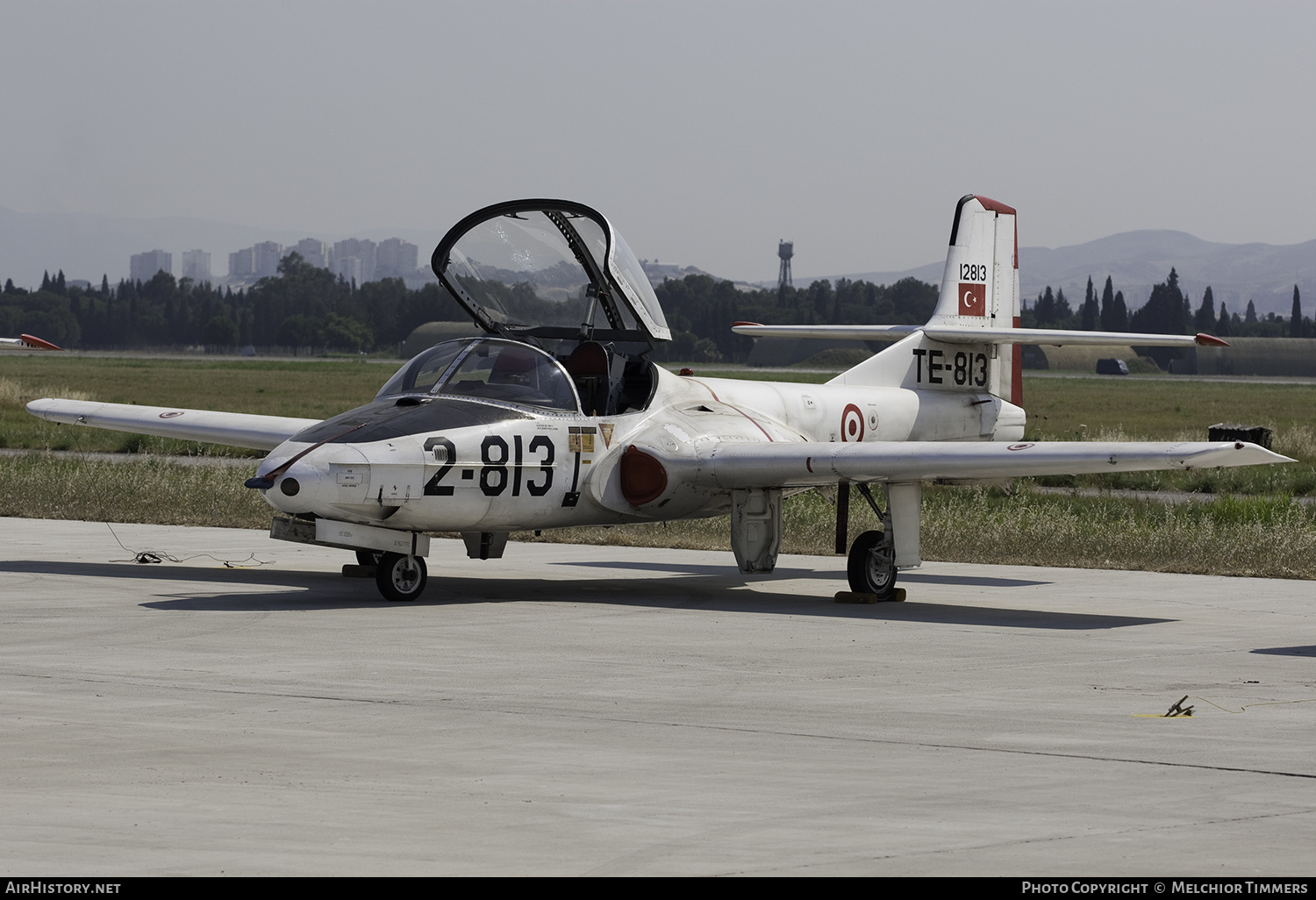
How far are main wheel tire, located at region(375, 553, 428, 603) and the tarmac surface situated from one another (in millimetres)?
163

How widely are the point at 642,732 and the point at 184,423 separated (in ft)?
36.6

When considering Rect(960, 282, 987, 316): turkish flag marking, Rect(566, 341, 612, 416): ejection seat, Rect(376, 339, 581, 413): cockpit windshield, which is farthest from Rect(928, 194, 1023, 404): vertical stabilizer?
Rect(376, 339, 581, 413): cockpit windshield

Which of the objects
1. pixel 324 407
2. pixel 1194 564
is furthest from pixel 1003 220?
pixel 324 407

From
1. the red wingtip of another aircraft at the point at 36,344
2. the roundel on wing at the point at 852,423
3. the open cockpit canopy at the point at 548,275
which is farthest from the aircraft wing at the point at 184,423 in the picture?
the roundel on wing at the point at 852,423

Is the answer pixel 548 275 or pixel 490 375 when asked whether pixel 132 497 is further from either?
pixel 490 375

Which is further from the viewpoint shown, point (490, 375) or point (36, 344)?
point (36, 344)

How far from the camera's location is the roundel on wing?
17.9 metres

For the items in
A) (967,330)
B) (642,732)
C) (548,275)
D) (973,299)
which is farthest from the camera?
(973,299)

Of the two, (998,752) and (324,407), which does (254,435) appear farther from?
(324,407)

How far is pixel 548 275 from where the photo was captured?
50.6ft

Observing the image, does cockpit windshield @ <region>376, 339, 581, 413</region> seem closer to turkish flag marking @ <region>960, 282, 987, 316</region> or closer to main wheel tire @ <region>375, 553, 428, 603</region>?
main wheel tire @ <region>375, 553, 428, 603</region>

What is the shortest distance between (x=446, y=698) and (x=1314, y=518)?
1506cm

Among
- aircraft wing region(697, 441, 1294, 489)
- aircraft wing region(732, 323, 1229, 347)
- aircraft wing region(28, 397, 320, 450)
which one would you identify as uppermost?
aircraft wing region(732, 323, 1229, 347)

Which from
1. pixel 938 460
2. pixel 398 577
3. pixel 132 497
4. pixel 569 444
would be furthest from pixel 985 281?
pixel 132 497
